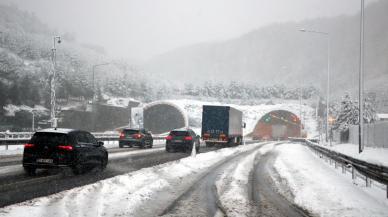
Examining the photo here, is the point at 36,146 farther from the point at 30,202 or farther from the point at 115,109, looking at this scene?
the point at 115,109

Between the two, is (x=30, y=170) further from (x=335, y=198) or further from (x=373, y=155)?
(x=373, y=155)

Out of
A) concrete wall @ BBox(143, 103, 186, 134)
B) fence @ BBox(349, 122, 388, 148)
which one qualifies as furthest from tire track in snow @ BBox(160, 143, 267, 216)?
concrete wall @ BBox(143, 103, 186, 134)

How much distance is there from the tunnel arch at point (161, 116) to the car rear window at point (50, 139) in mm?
88451

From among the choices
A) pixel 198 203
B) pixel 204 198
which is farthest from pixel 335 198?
pixel 198 203

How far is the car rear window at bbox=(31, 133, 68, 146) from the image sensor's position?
527 inches

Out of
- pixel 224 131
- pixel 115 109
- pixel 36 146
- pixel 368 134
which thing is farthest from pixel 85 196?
pixel 115 109

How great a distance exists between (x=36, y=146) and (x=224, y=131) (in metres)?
26.4

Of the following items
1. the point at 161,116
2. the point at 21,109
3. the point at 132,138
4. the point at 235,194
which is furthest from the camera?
the point at 161,116

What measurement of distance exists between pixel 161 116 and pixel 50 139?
9135cm

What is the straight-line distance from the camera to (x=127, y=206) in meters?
8.92

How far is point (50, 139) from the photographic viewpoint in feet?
44.2

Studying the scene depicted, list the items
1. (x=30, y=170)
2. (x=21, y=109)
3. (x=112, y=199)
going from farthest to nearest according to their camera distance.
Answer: (x=21, y=109) → (x=30, y=170) → (x=112, y=199)

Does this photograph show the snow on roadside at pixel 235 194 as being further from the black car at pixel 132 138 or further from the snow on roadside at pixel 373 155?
the black car at pixel 132 138

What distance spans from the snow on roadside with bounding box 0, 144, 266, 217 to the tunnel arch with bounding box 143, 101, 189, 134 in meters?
88.9
